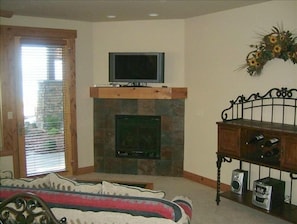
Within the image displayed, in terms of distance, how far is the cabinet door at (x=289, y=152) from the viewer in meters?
3.43

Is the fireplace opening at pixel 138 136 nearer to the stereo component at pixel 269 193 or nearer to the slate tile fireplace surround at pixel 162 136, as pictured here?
the slate tile fireplace surround at pixel 162 136

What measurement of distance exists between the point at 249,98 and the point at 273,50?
79 centimetres

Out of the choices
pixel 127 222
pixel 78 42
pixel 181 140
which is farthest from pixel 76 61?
pixel 127 222

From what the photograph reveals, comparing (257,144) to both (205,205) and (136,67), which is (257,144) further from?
(136,67)

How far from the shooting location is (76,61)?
5609mm

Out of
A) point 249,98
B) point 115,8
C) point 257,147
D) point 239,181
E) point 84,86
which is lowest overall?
point 239,181

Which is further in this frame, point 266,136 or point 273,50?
point 266,136

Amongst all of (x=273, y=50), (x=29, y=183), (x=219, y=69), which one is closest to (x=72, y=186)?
(x=29, y=183)

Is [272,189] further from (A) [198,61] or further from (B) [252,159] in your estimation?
(A) [198,61]

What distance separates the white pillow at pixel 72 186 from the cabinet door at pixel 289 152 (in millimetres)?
2091

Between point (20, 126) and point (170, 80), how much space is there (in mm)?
2487

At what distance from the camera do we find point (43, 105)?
17.6 feet

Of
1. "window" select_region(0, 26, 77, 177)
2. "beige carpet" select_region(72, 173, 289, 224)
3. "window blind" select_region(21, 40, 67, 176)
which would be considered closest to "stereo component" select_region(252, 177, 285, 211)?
"beige carpet" select_region(72, 173, 289, 224)

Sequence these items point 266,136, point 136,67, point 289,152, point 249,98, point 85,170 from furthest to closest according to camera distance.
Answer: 1. point 85,170
2. point 136,67
3. point 249,98
4. point 266,136
5. point 289,152
